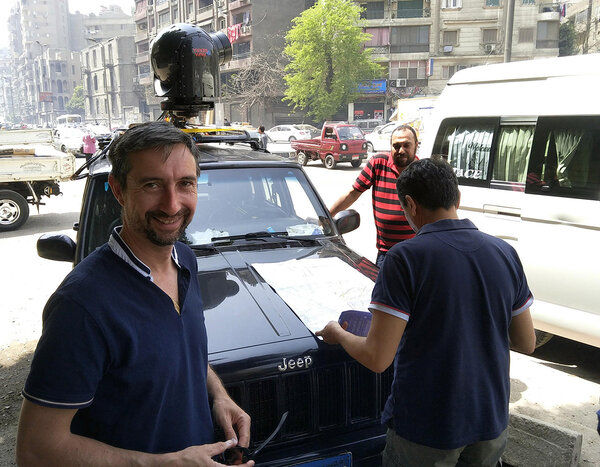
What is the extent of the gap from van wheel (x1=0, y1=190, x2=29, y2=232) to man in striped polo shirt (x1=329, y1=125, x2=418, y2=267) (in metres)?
9.88

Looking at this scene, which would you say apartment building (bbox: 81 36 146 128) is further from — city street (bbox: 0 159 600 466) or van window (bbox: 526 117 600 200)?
van window (bbox: 526 117 600 200)

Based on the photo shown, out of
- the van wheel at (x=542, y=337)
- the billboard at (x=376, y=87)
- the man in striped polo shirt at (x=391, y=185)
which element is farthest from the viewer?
the billboard at (x=376, y=87)

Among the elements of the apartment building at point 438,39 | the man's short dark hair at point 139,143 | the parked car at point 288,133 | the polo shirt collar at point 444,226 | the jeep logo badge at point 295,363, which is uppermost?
the apartment building at point 438,39

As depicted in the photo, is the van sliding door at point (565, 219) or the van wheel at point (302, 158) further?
the van wheel at point (302, 158)

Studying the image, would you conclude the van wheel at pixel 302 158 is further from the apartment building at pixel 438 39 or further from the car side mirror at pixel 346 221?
the apartment building at pixel 438 39

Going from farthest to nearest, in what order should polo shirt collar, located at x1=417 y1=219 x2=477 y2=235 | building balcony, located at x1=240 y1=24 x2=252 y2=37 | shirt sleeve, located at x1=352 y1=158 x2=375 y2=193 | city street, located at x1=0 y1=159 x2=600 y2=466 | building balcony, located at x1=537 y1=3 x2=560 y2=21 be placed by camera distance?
building balcony, located at x1=240 y1=24 x2=252 y2=37
building balcony, located at x1=537 y1=3 x2=560 y2=21
shirt sleeve, located at x1=352 y1=158 x2=375 y2=193
city street, located at x1=0 y1=159 x2=600 y2=466
polo shirt collar, located at x1=417 y1=219 x2=477 y2=235

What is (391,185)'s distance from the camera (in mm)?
4512

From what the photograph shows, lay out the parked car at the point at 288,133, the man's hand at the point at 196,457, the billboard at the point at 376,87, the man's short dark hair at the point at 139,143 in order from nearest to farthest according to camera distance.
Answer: the man's hand at the point at 196,457, the man's short dark hair at the point at 139,143, the parked car at the point at 288,133, the billboard at the point at 376,87

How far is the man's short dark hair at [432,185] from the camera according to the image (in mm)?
1980

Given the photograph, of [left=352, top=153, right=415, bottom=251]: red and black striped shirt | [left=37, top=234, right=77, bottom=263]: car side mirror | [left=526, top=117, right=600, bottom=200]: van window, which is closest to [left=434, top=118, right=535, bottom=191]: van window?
[left=526, top=117, right=600, bottom=200]: van window

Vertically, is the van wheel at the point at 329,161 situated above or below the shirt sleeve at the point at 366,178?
below

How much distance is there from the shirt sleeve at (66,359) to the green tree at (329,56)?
4282cm

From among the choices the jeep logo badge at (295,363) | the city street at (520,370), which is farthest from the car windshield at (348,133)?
the jeep logo badge at (295,363)

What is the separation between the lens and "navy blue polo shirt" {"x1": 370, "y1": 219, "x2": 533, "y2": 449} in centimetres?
185
